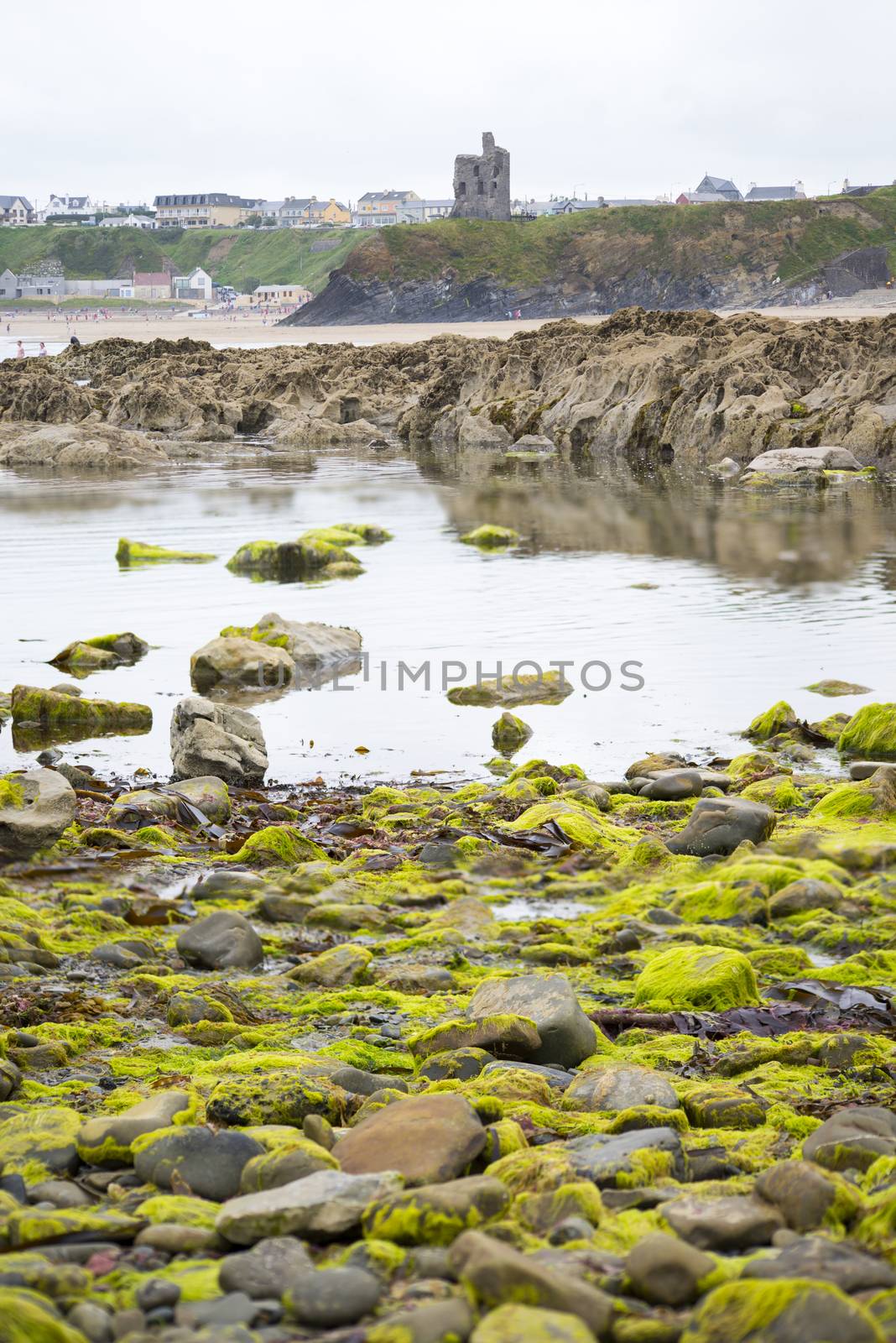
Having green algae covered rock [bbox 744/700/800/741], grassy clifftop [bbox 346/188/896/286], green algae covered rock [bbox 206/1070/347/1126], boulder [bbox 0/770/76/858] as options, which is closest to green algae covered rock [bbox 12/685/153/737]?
boulder [bbox 0/770/76/858]

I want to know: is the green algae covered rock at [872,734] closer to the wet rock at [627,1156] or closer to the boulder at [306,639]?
the boulder at [306,639]

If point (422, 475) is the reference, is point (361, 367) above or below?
above

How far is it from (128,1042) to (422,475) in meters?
25.2

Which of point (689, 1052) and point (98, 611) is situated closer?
point (689, 1052)

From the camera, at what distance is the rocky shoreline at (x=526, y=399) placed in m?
30.7

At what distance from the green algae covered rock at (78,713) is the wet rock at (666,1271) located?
8.41m

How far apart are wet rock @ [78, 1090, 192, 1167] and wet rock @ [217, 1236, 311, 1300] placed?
2.69 feet

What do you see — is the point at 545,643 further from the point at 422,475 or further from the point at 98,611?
the point at 422,475

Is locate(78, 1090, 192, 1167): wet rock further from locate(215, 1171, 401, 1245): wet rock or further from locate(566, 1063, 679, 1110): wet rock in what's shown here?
locate(566, 1063, 679, 1110): wet rock

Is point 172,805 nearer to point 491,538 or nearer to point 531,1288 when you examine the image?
point 531,1288

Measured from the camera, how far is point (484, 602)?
16.2 meters

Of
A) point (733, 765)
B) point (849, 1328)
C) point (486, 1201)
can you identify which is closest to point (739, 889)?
point (733, 765)

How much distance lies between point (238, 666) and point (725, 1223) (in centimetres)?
945

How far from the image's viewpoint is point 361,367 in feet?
151
